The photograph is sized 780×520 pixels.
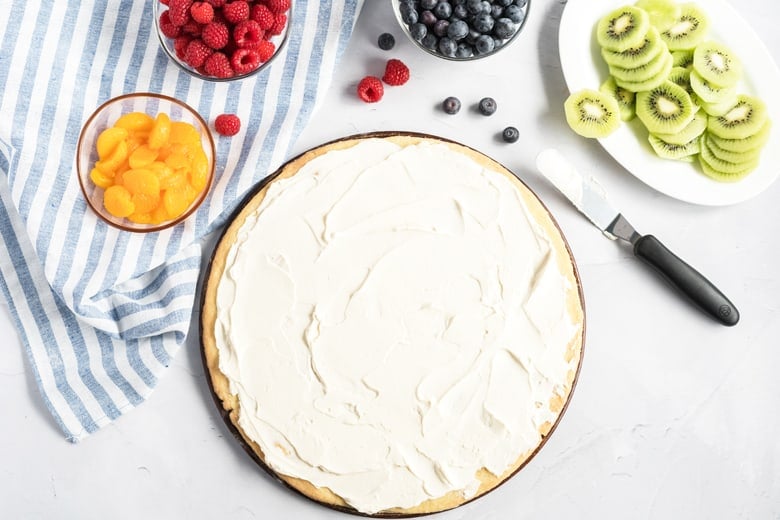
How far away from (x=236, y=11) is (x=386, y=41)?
0.55 metres

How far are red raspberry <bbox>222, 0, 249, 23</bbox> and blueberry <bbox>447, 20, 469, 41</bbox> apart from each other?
2.10ft

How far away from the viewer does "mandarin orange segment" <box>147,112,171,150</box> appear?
6.88 ft

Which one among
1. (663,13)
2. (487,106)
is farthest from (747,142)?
(487,106)

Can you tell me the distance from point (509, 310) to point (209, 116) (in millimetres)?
1199

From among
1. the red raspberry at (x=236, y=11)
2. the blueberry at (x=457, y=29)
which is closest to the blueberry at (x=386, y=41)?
the blueberry at (x=457, y=29)

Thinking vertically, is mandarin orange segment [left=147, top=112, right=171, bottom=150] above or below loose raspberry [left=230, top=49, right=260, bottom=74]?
below

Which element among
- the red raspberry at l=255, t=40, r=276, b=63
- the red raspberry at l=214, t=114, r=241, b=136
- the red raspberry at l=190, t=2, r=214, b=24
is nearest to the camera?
the red raspberry at l=190, t=2, r=214, b=24

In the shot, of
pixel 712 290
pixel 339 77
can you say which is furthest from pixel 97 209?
pixel 712 290

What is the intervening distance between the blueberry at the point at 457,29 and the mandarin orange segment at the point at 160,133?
94 centimetres

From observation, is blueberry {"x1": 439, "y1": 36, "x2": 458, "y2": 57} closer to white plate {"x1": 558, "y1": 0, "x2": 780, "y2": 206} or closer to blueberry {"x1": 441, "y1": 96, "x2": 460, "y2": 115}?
blueberry {"x1": 441, "y1": 96, "x2": 460, "y2": 115}

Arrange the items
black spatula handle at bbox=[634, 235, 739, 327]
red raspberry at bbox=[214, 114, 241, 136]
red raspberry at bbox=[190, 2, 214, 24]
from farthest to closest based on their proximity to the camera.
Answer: black spatula handle at bbox=[634, 235, 739, 327]
red raspberry at bbox=[214, 114, 241, 136]
red raspberry at bbox=[190, 2, 214, 24]

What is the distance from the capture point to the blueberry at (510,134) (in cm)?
240

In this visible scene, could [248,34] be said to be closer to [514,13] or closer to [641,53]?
[514,13]

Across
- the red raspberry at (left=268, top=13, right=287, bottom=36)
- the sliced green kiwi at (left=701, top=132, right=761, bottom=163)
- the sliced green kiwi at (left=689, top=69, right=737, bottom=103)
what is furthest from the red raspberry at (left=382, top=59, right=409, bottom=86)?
the sliced green kiwi at (left=701, top=132, right=761, bottom=163)
